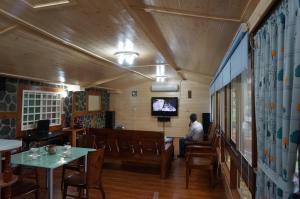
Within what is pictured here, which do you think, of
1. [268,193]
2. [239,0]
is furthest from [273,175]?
[239,0]

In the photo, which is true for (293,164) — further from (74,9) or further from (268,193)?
(74,9)

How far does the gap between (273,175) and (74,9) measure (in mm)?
2118

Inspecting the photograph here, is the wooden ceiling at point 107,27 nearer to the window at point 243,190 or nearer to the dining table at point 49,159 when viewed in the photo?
the dining table at point 49,159

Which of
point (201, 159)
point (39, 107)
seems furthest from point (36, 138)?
point (201, 159)

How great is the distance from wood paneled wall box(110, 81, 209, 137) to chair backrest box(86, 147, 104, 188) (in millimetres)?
6178

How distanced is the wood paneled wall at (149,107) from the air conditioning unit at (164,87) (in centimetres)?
15

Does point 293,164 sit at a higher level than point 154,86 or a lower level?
lower

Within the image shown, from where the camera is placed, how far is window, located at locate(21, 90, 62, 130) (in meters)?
5.25

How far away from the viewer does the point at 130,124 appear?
9328mm

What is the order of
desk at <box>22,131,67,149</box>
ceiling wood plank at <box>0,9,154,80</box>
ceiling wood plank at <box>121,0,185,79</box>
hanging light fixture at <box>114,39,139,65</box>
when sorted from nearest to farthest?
ceiling wood plank at <box>121,0,185,79</box> → ceiling wood plank at <box>0,9,154,80</box> → hanging light fixture at <box>114,39,139,65</box> → desk at <box>22,131,67,149</box>

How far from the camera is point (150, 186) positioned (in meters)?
3.64

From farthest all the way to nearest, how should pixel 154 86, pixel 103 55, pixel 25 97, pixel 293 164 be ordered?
1. pixel 154 86
2. pixel 25 97
3. pixel 103 55
4. pixel 293 164

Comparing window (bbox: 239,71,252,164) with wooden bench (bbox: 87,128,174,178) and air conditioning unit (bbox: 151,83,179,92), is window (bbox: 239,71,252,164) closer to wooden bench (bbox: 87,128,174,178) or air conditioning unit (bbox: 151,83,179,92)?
wooden bench (bbox: 87,128,174,178)

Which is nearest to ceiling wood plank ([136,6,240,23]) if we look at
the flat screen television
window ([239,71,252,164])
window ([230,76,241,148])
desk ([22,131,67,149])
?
window ([239,71,252,164])
